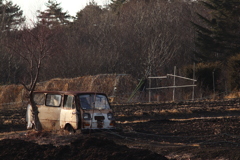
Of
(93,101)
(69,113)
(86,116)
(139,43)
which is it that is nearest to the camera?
(86,116)

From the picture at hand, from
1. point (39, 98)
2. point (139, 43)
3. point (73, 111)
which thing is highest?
point (139, 43)

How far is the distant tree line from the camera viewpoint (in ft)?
151

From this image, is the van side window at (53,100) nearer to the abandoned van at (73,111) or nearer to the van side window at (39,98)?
the abandoned van at (73,111)

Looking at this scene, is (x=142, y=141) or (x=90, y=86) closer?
Answer: (x=142, y=141)

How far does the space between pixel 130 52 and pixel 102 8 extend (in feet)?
75.2

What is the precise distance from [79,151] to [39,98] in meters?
6.67

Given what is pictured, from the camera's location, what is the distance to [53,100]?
1702cm

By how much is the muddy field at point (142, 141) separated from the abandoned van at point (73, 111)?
1.40 feet

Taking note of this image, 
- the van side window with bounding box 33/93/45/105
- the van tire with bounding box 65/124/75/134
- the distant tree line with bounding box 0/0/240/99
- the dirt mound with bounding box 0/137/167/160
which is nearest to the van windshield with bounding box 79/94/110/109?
the van tire with bounding box 65/124/75/134

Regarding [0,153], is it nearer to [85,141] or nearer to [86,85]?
[85,141]

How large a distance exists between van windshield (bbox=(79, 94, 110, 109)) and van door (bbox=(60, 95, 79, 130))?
13.2 inches

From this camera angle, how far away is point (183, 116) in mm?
23062

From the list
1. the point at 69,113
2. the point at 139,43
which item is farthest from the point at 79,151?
the point at 139,43

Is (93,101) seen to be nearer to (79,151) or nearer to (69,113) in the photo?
(69,113)
